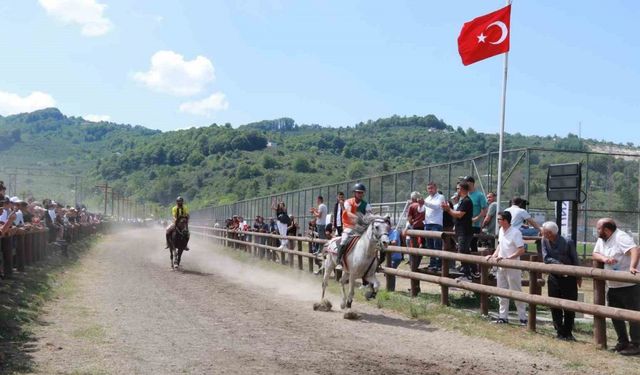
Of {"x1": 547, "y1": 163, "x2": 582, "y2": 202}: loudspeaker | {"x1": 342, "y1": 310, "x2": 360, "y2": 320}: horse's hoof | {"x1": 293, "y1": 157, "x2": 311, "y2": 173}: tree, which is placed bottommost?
{"x1": 342, "y1": 310, "x2": 360, "y2": 320}: horse's hoof

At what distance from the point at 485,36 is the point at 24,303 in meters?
11.0

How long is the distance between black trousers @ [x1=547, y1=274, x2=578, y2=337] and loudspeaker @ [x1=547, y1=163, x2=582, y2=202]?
177cm

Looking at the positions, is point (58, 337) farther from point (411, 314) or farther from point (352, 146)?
point (352, 146)

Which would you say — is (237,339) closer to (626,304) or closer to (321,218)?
(626,304)

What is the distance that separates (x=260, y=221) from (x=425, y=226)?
753 inches

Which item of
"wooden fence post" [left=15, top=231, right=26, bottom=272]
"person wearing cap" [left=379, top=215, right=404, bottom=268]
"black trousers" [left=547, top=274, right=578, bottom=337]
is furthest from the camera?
"wooden fence post" [left=15, top=231, right=26, bottom=272]

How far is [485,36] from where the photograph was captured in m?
16.1

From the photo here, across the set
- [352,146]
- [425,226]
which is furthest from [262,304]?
[352,146]

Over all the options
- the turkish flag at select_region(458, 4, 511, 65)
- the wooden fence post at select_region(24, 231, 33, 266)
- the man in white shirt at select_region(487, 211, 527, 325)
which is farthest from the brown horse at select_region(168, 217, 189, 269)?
the man in white shirt at select_region(487, 211, 527, 325)

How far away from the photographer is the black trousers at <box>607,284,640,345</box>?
9.67m

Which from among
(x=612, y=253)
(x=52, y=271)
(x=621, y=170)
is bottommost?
(x=52, y=271)

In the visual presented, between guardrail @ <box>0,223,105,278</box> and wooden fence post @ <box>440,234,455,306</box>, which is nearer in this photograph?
wooden fence post @ <box>440,234,455,306</box>

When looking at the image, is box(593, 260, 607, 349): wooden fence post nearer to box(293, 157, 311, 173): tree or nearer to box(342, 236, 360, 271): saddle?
box(342, 236, 360, 271): saddle

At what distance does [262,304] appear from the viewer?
14664 mm
